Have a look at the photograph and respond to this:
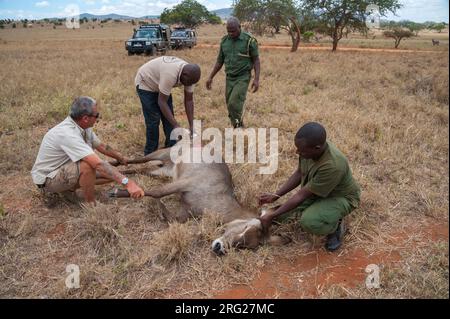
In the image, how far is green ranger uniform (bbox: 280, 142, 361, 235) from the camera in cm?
362

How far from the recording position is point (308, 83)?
37.6 ft

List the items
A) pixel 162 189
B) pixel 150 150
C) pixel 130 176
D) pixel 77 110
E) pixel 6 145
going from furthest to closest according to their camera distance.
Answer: pixel 6 145
pixel 150 150
pixel 130 176
pixel 162 189
pixel 77 110

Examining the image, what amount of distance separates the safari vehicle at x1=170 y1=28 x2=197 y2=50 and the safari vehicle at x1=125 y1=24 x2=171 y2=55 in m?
1.79

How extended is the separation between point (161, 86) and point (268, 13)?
25165 mm

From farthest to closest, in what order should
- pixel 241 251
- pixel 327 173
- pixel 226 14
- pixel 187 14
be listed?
1. pixel 226 14
2. pixel 187 14
3. pixel 241 251
4. pixel 327 173

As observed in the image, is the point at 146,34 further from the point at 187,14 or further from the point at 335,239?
the point at 187,14

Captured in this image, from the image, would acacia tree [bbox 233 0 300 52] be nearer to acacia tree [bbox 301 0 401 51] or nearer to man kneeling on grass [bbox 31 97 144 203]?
acacia tree [bbox 301 0 401 51]

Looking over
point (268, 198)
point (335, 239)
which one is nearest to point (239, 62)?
point (268, 198)

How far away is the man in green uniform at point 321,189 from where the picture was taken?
11.6 ft

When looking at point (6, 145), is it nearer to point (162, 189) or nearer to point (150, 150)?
point (150, 150)

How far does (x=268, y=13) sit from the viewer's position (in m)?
28.2

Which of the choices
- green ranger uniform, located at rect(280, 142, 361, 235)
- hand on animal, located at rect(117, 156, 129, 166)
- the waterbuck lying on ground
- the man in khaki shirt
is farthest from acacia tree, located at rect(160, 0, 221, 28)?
green ranger uniform, located at rect(280, 142, 361, 235)

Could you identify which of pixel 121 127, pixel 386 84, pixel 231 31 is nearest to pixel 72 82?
pixel 121 127

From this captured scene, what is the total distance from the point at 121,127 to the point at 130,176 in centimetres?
206
